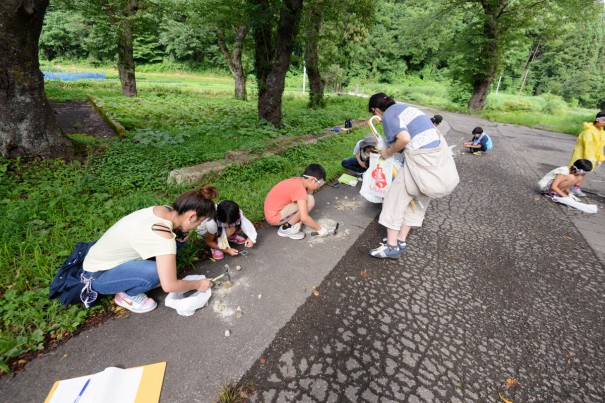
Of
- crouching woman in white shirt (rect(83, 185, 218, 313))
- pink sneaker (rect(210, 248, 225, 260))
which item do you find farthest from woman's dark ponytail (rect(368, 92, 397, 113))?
pink sneaker (rect(210, 248, 225, 260))

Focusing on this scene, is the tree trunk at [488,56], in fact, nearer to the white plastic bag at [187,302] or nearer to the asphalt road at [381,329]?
the asphalt road at [381,329]

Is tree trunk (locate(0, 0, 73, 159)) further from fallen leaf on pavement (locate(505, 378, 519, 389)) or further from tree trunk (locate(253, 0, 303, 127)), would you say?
fallen leaf on pavement (locate(505, 378, 519, 389))

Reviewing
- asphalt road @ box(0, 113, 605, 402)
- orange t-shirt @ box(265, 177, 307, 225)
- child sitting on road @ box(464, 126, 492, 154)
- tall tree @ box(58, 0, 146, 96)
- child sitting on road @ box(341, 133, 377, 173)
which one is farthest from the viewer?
tall tree @ box(58, 0, 146, 96)

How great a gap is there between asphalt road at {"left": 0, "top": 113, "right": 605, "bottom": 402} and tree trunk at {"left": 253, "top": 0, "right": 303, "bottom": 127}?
5165mm

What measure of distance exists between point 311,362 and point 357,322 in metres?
0.56

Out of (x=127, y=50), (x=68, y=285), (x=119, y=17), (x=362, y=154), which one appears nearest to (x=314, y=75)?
(x=119, y=17)

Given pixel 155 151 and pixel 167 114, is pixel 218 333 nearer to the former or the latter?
pixel 155 151

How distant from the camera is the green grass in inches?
86.2

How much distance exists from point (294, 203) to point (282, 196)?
209mm

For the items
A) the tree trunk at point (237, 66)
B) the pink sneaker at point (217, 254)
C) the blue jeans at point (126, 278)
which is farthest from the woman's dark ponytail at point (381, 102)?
the tree trunk at point (237, 66)

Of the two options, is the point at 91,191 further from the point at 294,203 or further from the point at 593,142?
the point at 593,142

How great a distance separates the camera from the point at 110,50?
14.6 m

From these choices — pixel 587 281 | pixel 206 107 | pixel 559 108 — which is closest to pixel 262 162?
pixel 587 281

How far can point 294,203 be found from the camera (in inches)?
137
